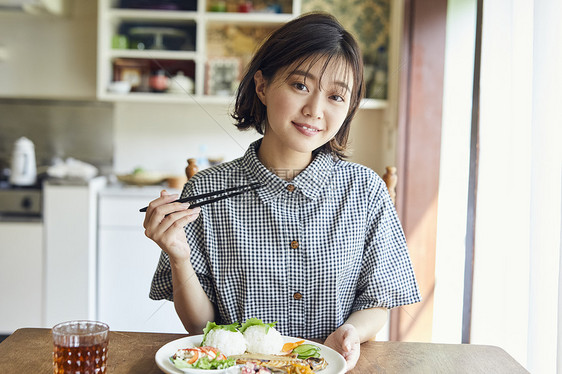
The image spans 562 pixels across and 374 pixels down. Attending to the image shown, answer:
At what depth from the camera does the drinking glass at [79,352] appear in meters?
0.73

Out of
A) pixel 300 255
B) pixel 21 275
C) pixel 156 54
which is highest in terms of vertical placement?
pixel 156 54

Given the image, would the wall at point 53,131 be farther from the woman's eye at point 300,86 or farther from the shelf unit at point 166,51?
the woman's eye at point 300,86

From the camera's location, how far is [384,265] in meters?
1.14

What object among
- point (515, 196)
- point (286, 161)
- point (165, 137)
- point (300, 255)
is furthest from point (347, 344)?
point (165, 137)

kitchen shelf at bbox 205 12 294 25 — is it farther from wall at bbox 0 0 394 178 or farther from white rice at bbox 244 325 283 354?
white rice at bbox 244 325 283 354

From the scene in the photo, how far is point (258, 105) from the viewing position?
4.01 feet

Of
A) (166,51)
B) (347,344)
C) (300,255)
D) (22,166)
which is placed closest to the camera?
(347,344)

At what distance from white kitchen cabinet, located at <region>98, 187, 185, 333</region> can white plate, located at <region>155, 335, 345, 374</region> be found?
1.90 meters

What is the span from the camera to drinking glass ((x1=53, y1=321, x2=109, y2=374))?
0.73m

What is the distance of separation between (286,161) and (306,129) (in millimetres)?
163

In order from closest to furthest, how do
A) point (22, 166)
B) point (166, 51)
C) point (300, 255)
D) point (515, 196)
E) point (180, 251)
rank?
point (180, 251)
point (300, 255)
point (515, 196)
point (22, 166)
point (166, 51)

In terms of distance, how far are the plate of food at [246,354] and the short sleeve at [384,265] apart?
30 cm

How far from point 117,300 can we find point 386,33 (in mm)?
1825

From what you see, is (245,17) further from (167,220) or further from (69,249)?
(167,220)
